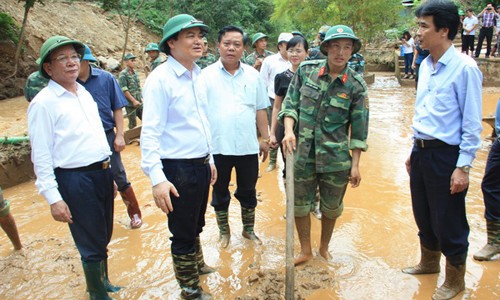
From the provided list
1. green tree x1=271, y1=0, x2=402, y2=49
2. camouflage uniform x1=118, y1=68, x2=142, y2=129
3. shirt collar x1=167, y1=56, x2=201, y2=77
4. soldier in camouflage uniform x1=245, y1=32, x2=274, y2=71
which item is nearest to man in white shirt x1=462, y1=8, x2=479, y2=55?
green tree x1=271, y1=0, x2=402, y2=49

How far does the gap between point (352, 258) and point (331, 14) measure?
1495cm

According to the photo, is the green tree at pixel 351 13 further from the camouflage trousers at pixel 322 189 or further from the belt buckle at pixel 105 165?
the belt buckle at pixel 105 165

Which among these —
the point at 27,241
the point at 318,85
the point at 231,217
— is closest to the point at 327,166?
the point at 318,85

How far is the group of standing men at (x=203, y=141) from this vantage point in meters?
2.51

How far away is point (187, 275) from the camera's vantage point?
9.29ft

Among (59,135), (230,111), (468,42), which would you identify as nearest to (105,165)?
(59,135)

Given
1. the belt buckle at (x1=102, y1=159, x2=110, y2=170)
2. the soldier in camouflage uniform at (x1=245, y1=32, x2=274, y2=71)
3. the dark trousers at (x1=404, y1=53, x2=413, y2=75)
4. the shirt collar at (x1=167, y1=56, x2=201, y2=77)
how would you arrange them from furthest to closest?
the dark trousers at (x1=404, y1=53, x2=413, y2=75)
the soldier in camouflage uniform at (x1=245, y1=32, x2=274, y2=71)
the belt buckle at (x1=102, y1=159, x2=110, y2=170)
the shirt collar at (x1=167, y1=56, x2=201, y2=77)

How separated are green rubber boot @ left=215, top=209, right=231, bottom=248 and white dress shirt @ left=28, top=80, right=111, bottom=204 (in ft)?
4.67

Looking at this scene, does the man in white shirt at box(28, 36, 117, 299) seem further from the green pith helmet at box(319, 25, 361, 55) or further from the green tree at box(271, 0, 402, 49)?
the green tree at box(271, 0, 402, 49)

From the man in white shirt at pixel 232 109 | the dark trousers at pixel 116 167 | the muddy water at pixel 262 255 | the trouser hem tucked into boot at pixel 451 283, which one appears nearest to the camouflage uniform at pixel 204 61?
the muddy water at pixel 262 255

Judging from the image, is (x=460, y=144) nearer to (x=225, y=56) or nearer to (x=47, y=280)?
(x=225, y=56)

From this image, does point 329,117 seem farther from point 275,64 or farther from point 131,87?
point 131,87

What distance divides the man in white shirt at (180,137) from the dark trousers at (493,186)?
2497mm

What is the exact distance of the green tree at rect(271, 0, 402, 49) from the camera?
15898 millimetres
